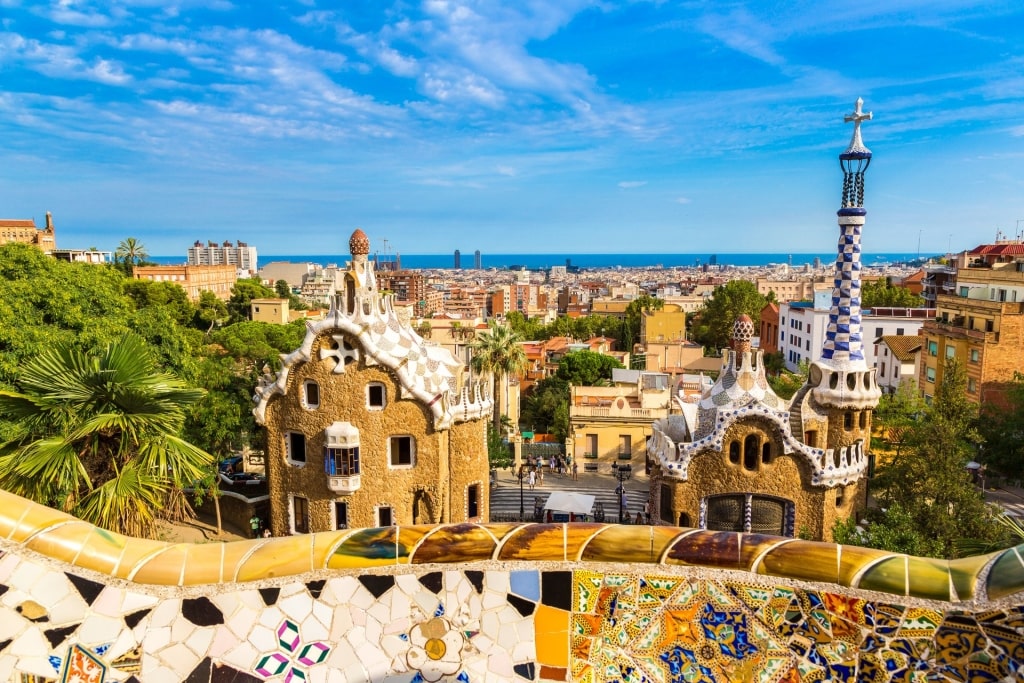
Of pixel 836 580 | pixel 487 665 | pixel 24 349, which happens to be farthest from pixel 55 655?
pixel 24 349

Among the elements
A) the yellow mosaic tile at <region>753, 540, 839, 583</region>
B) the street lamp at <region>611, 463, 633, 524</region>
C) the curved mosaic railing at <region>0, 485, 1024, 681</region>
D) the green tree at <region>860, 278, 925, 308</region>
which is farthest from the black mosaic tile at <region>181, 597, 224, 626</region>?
the green tree at <region>860, 278, 925, 308</region>

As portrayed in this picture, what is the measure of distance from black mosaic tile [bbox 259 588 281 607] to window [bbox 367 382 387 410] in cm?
1505

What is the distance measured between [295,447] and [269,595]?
16.6m

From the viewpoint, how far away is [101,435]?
11.3 meters

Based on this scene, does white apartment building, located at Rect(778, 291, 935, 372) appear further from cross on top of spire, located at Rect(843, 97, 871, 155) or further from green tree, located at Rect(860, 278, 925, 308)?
cross on top of spire, located at Rect(843, 97, 871, 155)

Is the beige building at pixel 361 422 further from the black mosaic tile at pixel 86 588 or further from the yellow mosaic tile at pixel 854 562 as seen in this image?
the yellow mosaic tile at pixel 854 562

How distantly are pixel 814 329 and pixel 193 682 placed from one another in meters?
64.1

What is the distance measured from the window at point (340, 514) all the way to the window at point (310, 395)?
3132 mm

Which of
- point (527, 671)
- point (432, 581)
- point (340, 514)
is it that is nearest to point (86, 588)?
point (432, 581)

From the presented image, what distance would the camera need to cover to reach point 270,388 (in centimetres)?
2147

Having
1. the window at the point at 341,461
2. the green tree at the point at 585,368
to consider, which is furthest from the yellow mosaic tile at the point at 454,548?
the green tree at the point at 585,368

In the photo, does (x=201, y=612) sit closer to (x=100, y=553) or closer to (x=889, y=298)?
(x=100, y=553)

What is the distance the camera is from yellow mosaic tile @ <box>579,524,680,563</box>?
591 centimetres

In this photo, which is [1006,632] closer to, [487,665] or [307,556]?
[487,665]
